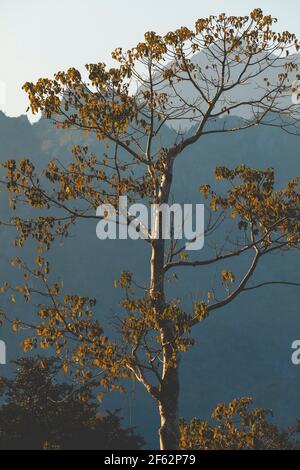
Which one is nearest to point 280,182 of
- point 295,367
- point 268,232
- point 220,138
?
point 220,138

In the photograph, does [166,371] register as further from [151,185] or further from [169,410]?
[151,185]

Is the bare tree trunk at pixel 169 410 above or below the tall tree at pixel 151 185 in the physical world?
below

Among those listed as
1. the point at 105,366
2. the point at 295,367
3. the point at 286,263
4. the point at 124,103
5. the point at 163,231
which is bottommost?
the point at 105,366

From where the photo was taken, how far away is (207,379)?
312ft

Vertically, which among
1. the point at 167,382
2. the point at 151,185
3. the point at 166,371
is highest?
the point at 151,185

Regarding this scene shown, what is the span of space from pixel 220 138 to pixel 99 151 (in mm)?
21457

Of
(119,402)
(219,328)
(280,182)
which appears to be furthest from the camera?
(280,182)

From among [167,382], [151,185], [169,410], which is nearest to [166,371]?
[167,382]

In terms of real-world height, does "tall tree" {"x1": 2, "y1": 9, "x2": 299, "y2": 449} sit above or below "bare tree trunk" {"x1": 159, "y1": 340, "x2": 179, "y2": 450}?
above

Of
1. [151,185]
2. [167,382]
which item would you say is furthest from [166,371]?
[151,185]

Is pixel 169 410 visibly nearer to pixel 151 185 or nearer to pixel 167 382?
pixel 167 382

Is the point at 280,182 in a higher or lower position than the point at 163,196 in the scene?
higher

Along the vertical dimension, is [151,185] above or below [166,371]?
above

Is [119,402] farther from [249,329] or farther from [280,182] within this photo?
[280,182]
